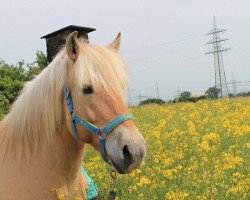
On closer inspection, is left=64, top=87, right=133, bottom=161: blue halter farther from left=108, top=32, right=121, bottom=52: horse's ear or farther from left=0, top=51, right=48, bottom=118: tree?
left=0, top=51, right=48, bottom=118: tree

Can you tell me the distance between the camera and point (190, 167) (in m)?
5.11

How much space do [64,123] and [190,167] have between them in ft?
7.04

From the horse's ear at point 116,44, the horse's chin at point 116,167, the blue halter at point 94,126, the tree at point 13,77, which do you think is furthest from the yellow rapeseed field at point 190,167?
the tree at point 13,77

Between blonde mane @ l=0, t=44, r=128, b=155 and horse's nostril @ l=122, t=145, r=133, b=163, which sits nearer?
horse's nostril @ l=122, t=145, r=133, b=163

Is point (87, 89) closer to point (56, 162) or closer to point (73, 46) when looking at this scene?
point (73, 46)

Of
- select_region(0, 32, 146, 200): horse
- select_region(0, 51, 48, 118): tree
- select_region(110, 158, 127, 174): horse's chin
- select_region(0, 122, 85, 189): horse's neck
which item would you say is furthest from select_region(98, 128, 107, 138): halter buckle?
select_region(0, 51, 48, 118): tree

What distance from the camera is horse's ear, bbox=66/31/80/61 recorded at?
3210 mm

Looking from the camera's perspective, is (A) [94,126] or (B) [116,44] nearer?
(A) [94,126]

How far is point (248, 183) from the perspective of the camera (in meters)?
3.90

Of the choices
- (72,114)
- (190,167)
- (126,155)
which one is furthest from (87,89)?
(190,167)

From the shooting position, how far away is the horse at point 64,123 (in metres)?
3.11

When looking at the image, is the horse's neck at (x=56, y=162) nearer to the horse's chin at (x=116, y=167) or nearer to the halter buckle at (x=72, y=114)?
the halter buckle at (x=72, y=114)

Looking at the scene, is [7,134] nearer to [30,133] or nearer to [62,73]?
[30,133]

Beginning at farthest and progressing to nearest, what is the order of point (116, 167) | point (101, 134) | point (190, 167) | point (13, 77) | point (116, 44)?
point (13, 77) < point (190, 167) < point (116, 44) < point (101, 134) < point (116, 167)
